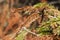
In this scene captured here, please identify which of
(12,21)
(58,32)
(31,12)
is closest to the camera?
(58,32)

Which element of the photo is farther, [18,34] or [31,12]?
[31,12]

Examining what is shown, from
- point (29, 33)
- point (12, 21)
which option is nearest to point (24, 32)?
point (29, 33)

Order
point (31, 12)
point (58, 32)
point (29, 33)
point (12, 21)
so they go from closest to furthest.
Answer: point (58, 32)
point (29, 33)
point (31, 12)
point (12, 21)

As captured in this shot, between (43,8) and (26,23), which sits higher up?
(43,8)

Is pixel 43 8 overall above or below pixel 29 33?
above

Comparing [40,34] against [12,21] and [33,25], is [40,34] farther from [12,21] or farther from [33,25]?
[12,21]

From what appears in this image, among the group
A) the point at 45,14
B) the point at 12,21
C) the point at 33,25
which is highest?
the point at 45,14

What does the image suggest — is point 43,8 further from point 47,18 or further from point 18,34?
point 18,34

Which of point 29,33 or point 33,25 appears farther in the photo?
point 33,25

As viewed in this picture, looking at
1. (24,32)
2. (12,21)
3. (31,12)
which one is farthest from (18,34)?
(12,21)
